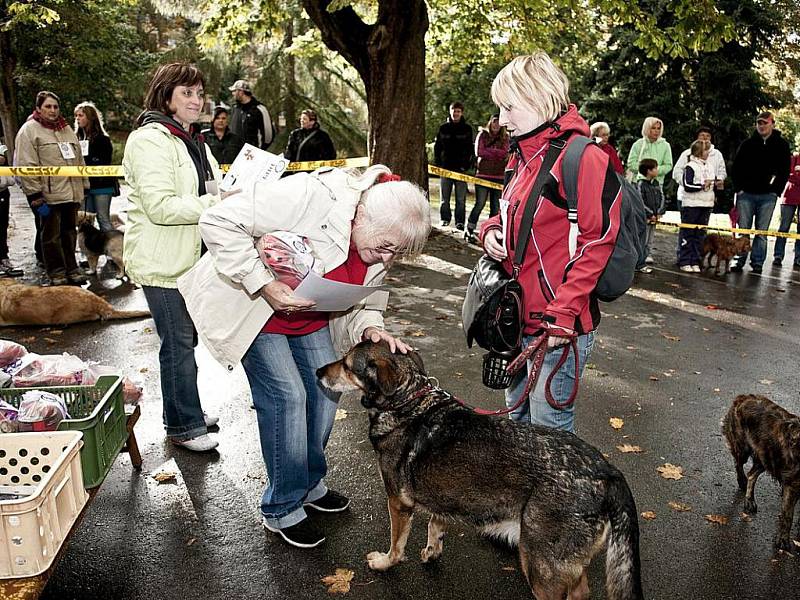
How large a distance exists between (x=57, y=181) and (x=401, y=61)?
5.63m

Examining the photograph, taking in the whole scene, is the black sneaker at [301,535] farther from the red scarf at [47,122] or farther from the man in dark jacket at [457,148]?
the man in dark jacket at [457,148]

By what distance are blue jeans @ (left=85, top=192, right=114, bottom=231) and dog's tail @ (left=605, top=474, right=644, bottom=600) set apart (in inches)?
367

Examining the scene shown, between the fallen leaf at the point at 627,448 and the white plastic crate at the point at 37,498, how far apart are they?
3452 mm

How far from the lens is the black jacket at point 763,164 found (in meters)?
10.6

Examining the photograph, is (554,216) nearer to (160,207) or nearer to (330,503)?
(330,503)

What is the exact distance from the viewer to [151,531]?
374 cm

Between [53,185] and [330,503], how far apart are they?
6664 millimetres

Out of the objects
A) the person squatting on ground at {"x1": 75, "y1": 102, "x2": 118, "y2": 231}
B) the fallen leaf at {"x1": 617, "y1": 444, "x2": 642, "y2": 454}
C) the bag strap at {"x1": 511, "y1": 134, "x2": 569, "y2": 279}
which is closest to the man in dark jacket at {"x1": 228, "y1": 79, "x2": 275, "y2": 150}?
the person squatting on ground at {"x1": 75, "y1": 102, "x2": 118, "y2": 231}

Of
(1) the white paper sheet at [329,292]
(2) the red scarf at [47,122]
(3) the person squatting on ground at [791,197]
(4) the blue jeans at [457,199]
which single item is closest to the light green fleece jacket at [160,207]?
(1) the white paper sheet at [329,292]

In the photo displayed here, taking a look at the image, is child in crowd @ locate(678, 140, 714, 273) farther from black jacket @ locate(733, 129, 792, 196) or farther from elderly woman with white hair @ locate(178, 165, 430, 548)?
elderly woman with white hair @ locate(178, 165, 430, 548)

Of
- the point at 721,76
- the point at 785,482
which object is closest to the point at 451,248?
the point at 785,482

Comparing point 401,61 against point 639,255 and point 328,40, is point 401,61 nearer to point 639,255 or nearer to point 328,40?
point 328,40

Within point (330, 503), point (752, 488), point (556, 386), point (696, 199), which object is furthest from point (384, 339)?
point (696, 199)

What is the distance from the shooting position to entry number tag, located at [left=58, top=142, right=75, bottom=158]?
28.6 ft
